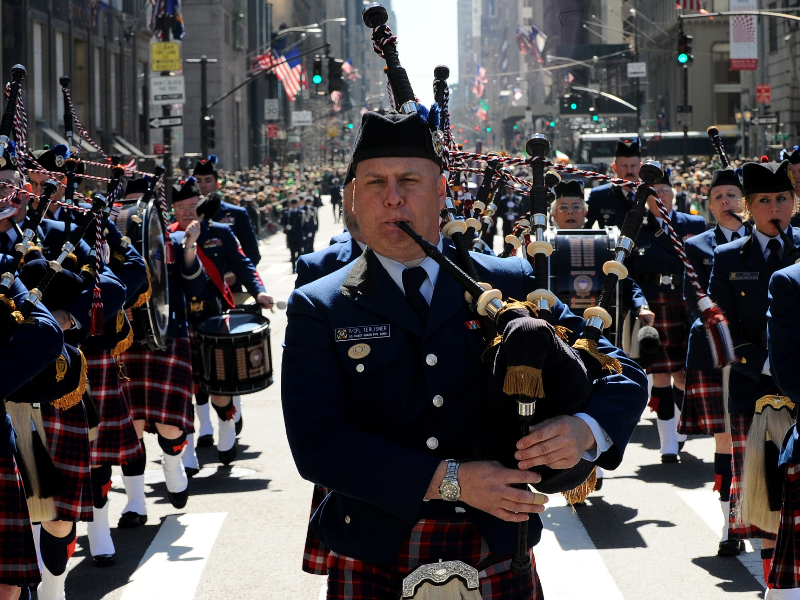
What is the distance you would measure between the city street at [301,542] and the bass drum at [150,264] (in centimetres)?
121

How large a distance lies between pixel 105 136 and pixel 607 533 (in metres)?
31.3

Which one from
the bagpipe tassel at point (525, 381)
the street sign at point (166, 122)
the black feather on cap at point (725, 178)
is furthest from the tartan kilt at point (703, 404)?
the street sign at point (166, 122)

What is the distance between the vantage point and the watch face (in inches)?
111

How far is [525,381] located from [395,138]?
2.47ft

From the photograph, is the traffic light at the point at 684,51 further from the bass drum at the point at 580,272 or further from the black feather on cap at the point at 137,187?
the black feather on cap at the point at 137,187

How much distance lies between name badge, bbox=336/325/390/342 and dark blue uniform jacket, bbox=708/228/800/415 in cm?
311

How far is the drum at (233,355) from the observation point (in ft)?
29.2

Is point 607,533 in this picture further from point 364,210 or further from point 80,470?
point 364,210

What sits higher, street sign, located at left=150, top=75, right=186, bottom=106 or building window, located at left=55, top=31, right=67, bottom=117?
building window, located at left=55, top=31, right=67, bottom=117

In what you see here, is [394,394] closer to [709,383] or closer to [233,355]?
[709,383]

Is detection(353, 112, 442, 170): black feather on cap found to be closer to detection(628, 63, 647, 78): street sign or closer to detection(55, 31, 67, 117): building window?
detection(55, 31, 67, 117): building window

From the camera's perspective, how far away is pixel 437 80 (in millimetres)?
5145

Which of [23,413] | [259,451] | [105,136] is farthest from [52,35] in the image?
[23,413]

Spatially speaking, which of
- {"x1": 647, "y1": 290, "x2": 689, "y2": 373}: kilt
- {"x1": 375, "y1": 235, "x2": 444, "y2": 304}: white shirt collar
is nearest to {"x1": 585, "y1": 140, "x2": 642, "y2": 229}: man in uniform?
{"x1": 647, "y1": 290, "x2": 689, "y2": 373}: kilt
